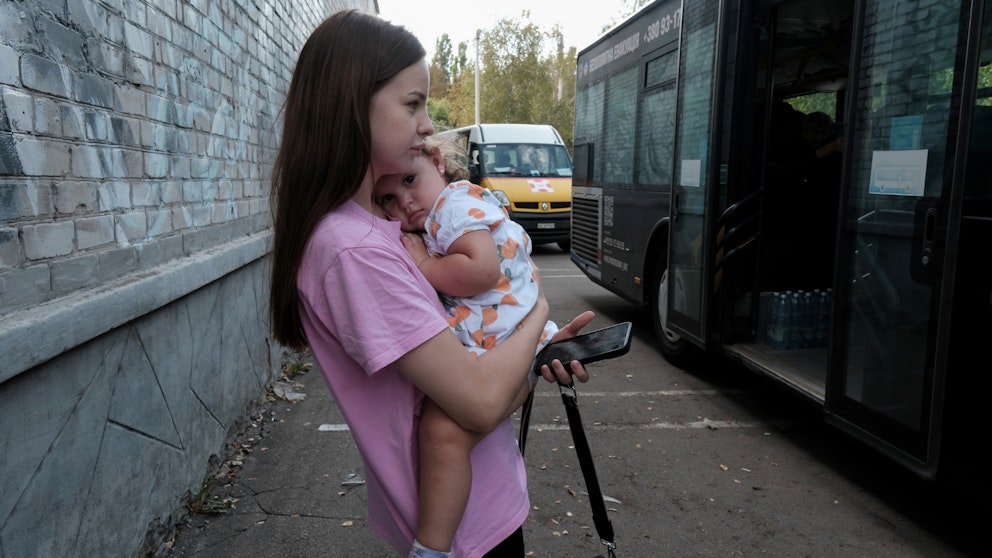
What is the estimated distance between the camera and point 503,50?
1278 inches

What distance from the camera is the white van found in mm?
14656

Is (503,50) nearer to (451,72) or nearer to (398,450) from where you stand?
(398,450)

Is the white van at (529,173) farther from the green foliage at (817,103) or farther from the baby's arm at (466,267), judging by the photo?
the baby's arm at (466,267)

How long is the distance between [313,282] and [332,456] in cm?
321

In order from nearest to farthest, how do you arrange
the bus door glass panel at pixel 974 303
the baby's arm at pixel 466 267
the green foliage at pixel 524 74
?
the baby's arm at pixel 466 267
the bus door glass panel at pixel 974 303
the green foliage at pixel 524 74

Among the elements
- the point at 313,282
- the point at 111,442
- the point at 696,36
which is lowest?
the point at 111,442

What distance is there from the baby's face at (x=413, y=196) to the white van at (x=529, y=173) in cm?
1247

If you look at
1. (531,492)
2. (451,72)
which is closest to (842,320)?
(531,492)

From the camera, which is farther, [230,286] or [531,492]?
[230,286]

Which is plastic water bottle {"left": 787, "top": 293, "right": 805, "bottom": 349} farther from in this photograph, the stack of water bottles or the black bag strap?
the black bag strap

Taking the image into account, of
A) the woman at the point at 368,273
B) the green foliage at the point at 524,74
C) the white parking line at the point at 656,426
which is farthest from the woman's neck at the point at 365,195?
the green foliage at the point at 524,74

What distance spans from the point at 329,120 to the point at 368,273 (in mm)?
298

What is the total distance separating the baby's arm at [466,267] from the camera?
1501mm

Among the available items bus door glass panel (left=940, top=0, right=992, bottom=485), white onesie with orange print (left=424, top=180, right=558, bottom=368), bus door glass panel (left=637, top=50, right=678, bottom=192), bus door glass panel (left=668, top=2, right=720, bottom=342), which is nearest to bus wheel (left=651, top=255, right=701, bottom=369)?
bus door glass panel (left=668, top=2, right=720, bottom=342)
